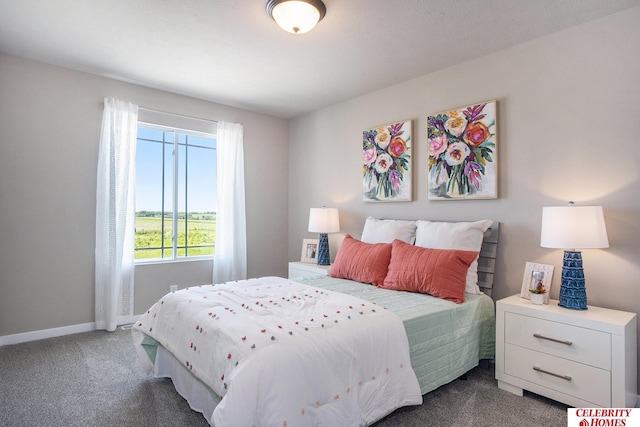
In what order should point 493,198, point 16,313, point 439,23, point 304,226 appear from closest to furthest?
1. point 439,23
2. point 493,198
3. point 16,313
4. point 304,226

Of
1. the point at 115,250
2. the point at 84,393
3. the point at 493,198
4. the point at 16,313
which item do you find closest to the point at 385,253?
the point at 493,198

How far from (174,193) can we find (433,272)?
124 inches

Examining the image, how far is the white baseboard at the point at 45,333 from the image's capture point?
3.11m

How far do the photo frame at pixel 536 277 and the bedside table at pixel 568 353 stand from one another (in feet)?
0.27

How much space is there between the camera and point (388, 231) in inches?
134

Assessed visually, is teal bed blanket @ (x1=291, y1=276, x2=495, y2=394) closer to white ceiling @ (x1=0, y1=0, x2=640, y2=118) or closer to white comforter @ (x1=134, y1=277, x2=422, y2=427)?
white comforter @ (x1=134, y1=277, x2=422, y2=427)

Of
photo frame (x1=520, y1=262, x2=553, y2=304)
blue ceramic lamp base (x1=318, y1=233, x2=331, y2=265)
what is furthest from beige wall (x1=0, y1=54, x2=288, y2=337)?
photo frame (x1=520, y1=262, x2=553, y2=304)

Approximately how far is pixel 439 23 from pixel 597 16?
41.9 inches

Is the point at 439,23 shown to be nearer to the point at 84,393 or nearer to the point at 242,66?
the point at 242,66

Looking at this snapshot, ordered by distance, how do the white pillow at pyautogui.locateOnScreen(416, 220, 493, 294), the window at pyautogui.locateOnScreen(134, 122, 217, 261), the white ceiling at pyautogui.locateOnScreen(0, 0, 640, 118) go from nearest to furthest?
the white ceiling at pyautogui.locateOnScreen(0, 0, 640, 118), the white pillow at pyautogui.locateOnScreen(416, 220, 493, 294), the window at pyautogui.locateOnScreen(134, 122, 217, 261)

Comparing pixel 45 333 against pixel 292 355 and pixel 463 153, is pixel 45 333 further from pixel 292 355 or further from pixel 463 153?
pixel 463 153

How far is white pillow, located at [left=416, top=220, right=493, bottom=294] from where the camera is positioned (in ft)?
9.07

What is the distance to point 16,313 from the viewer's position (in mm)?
3150

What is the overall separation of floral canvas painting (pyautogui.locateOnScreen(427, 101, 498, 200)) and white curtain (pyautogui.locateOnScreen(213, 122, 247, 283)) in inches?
95.1
